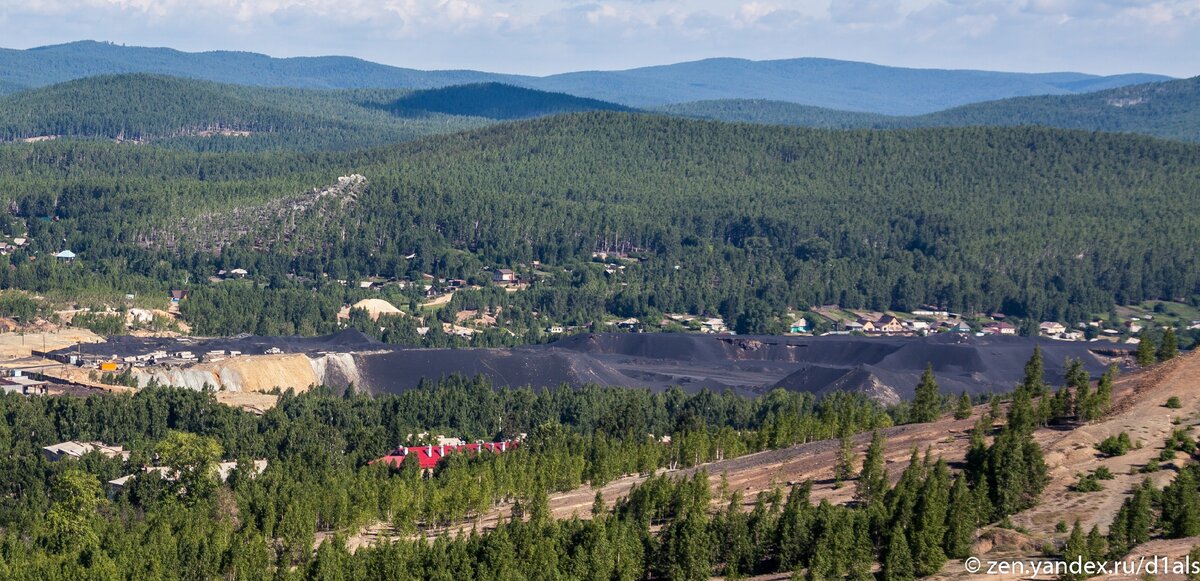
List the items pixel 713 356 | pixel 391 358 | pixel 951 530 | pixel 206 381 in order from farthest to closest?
pixel 713 356 → pixel 391 358 → pixel 206 381 → pixel 951 530

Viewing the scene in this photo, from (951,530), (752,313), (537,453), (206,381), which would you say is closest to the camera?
(951,530)

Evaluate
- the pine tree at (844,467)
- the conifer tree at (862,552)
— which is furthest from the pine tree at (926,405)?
the conifer tree at (862,552)

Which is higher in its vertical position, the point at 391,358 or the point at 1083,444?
the point at 1083,444

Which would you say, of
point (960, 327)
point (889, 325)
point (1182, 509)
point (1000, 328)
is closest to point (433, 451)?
point (1182, 509)

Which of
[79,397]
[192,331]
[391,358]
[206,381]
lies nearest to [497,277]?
[192,331]

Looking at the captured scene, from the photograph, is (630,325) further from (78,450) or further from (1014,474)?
(1014,474)

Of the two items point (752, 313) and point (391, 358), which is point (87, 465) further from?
point (752, 313)
